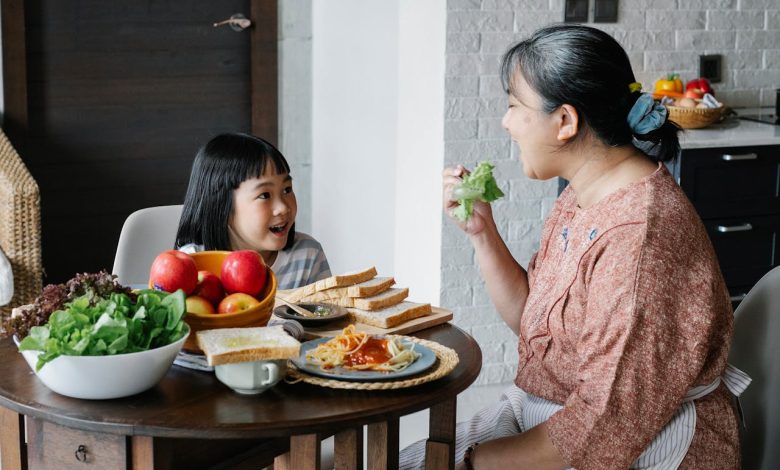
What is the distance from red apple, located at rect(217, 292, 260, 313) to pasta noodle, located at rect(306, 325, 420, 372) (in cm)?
14

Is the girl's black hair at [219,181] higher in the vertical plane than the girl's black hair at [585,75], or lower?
lower

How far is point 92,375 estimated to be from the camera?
1495 millimetres

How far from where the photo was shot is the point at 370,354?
5.59 ft

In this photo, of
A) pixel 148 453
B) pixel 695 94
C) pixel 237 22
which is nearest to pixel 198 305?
pixel 148 453

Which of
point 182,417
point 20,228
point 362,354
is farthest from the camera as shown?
point 20,228

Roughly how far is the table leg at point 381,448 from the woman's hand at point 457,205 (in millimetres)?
440

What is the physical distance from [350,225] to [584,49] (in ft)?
8.30

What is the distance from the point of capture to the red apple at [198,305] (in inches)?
67.8

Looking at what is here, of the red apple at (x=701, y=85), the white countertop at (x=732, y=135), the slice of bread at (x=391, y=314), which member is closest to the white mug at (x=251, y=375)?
the slice of bread at (x=391, y=314)

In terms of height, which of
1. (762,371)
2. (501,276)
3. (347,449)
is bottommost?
(347,449)

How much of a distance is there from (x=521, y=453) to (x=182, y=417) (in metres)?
0.60

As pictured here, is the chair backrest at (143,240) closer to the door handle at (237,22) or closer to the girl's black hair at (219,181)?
the girl's black hair at (219,181)

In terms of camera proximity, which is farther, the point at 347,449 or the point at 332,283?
the point at 332,283

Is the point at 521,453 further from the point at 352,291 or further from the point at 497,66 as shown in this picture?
the point at 497,66
